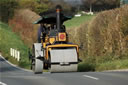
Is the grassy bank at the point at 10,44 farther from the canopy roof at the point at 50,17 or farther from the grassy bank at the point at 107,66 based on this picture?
the canopy roof at the point at 50,17

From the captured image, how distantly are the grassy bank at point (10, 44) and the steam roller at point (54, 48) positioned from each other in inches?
774

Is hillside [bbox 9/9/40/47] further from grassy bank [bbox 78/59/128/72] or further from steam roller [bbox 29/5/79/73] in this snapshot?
steam roller [bbox 29/5/79/73]

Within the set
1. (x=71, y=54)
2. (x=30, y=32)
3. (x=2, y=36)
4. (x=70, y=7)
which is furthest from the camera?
(x=2, y=36)

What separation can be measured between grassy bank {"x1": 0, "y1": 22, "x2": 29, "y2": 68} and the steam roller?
64.5 feet

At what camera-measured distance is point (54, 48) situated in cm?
1875

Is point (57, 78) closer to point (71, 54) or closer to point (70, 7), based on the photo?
point (71, 54)

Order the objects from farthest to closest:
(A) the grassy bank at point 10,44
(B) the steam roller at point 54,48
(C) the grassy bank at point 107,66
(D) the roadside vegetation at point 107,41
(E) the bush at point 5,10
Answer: (E) the bush at point 5,10 → (A) the grassy bank at point 10,44 → (D) the roadside vegetation at point 107,41 → (C) the grassy bank at point 107,66 → (B) the steam roller at point 54,48

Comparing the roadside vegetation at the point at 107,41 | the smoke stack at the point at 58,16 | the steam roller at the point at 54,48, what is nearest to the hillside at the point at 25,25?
the roadside vegetation at the point at 107,41

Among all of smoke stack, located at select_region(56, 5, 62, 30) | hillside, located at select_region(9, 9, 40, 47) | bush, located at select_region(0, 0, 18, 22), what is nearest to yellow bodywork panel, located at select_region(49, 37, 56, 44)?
smoke stack, located at select_region(56, 5, 62, 30)

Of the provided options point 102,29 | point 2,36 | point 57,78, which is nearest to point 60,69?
point 57,78

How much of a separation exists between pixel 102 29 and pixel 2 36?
39409mm

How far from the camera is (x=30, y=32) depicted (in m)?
59.7

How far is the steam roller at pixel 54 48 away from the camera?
18188mm

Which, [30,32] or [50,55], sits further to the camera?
[30,32]
